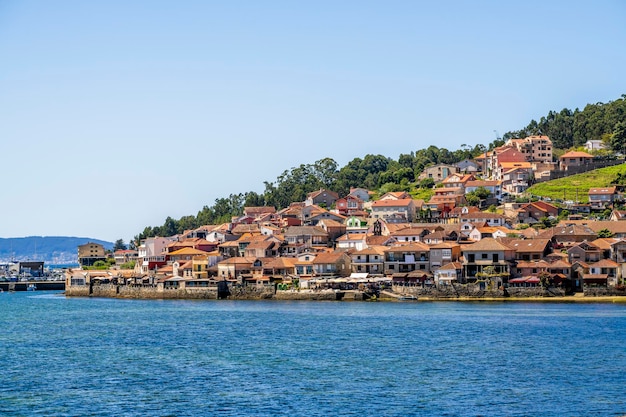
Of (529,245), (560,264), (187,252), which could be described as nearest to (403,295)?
(529,245)

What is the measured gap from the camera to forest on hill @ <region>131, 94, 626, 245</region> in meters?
141

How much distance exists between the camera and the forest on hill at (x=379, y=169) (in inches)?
5556

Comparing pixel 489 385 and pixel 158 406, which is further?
pixel 489 385

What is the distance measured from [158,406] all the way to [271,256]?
61.3m

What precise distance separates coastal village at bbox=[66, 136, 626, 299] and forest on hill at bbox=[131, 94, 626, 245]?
494 inches

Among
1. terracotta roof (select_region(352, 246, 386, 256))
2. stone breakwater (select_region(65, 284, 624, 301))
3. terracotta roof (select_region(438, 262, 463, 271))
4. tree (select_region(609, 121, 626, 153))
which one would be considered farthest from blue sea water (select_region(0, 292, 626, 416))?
tree (select_region(609, 121, 626, 153))

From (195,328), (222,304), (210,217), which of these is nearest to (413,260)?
(222,304)

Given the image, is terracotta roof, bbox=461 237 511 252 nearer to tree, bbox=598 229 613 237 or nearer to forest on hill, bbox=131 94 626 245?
tree, bbox=598 229 613 237

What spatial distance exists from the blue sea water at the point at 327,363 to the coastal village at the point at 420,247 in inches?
313

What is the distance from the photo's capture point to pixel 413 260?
7988 cm

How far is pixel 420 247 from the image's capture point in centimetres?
8012

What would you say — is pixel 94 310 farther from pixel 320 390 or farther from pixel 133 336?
pixel 320 390

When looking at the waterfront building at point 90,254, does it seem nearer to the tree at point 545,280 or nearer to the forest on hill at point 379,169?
the forest on hill at point 379,169

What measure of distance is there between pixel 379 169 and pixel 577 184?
48.7m
